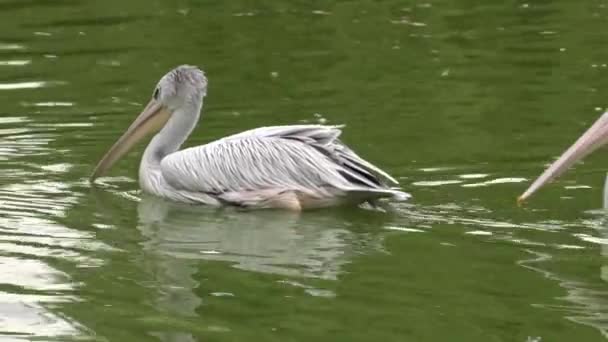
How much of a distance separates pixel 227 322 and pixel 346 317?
1.37ft

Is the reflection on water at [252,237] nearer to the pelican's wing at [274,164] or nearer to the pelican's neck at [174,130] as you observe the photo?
the pelican's wing at [274,164]

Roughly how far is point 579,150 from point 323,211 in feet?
4.13

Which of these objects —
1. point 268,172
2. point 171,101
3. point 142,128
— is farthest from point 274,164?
point 142,128

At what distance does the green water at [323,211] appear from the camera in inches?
221

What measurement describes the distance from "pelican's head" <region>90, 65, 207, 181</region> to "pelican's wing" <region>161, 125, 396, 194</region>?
38 centimetres

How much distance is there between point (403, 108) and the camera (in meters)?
Answer: 9.50

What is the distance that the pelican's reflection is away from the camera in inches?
243

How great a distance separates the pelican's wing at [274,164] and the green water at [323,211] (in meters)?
0.16

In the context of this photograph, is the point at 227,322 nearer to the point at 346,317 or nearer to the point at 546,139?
the point at 346,317

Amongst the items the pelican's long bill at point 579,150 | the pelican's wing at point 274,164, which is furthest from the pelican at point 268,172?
the pelican's long bill at point 579,150

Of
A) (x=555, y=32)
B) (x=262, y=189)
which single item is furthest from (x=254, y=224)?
(x=555, y=32)

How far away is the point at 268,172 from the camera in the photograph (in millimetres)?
7668

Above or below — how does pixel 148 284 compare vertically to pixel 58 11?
below

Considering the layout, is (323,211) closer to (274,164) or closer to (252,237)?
(274,164)
